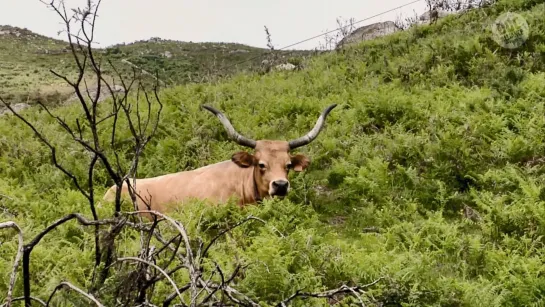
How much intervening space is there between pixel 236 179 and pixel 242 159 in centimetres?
37

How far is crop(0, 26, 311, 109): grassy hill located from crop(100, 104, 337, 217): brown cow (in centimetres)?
3263

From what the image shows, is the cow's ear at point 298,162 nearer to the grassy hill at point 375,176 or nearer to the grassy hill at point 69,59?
the grassy hill at point 375,176

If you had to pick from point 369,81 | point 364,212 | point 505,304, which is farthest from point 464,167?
point 369,81

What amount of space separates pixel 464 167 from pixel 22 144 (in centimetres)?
829

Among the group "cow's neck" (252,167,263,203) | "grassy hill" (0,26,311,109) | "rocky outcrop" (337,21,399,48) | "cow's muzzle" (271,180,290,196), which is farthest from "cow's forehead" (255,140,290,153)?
Answer: "grassy hill" (0,26,311,109)

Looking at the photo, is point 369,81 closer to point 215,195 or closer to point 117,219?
point 215,195

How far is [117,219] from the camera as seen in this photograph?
285 cm

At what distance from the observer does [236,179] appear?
8.72 meters

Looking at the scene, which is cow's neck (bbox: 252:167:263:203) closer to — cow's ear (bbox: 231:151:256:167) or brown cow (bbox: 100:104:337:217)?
brown cow (bbox: 100:104:337:217)

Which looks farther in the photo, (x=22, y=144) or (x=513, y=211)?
(x=22, y=144)

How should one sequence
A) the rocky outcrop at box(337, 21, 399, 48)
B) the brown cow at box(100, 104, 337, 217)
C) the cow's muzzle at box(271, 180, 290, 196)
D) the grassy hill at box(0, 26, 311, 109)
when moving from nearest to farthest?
the cow's muzzle at box(271, 180, 290, 196) → the brown cow at box(100, 104, 337, 217) → the rocky outcrop at box(337, 21, 399, 48) → the grassy hill at box(0, 26, 311, 109)

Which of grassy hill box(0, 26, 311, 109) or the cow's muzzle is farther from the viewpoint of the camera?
grassy hill box(0, 26, 311, 109)

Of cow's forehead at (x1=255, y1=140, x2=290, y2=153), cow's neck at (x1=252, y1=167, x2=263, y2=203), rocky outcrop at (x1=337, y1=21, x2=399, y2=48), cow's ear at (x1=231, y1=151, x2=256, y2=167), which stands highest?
rocky outcrop at (x1=337, y1=21, x2=399, y2=48)

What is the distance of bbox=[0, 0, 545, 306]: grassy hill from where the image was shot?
4.83 meters
